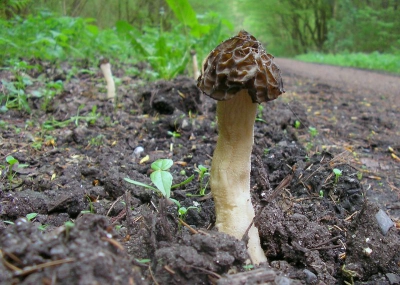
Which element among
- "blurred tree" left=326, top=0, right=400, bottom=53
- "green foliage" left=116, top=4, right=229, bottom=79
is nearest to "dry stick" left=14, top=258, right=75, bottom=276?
"green foliage" left=116, top=4, right=229, bottom=79

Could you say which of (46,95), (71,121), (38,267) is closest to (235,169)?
(38,267)

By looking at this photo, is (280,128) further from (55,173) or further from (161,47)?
(161,47)

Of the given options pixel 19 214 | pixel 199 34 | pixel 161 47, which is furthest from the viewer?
pixel 199 34

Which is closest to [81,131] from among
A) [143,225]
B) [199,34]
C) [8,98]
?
[8,98]

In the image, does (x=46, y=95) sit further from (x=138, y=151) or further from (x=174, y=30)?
(x=174, y=30)

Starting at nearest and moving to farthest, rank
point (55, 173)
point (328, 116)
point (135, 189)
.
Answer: point (135, 189) < point (55, 173) < point (328, 116)

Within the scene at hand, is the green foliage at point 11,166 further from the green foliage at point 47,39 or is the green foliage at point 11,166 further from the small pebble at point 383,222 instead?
the green foliage at point 47,39

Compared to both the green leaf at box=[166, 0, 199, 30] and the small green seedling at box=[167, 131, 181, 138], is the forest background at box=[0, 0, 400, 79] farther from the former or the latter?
the small green seedling at box=[167, 131, 181, 138]

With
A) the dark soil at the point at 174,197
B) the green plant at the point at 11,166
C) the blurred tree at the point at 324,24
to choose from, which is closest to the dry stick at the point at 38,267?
the dark soil at the point at 174,197
